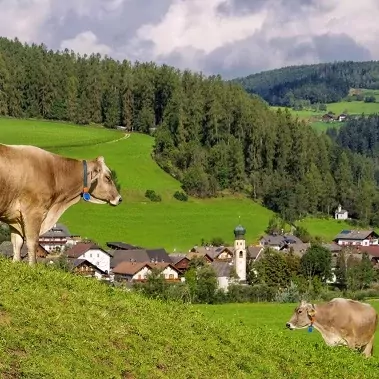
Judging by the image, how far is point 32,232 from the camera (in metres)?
11.5

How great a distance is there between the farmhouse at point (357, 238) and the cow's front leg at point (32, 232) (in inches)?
3891

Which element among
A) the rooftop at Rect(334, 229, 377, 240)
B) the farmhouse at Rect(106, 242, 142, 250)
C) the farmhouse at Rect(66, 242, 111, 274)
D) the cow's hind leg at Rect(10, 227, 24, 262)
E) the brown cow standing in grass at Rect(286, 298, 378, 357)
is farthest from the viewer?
the rooftop at Rect(334, 229, 377, 240)

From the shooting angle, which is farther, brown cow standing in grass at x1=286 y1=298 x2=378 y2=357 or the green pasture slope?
the green pasture slope

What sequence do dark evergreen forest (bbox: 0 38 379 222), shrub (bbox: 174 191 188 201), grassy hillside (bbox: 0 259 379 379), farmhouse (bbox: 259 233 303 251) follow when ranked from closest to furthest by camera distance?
grassy hillside (bbox: 0 259 379 379)
farmhouse (bbox: 259 233 303 251)
shrub (bbox: 174 191 188 201)
dark evergreen forest (bbox: 0 38 379 222)

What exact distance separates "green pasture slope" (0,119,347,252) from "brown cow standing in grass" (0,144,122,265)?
251 feet

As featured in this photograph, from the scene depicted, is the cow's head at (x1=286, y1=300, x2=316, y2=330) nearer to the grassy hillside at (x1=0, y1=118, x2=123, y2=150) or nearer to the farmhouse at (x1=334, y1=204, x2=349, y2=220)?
the grassy hillside at (x1=0, y1=118, x2=123, y2=150)

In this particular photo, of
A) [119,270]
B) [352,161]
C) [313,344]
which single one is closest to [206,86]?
[352,161]

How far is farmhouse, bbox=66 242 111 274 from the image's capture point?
77.2 m

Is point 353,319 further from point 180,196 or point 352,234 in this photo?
point 352,234

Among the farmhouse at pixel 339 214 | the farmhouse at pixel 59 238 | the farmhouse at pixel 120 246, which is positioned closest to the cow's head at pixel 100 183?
the farmhouse at pixel 59 238

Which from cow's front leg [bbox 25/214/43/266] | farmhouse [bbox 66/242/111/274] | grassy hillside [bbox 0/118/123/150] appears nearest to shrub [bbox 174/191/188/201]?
grassy hillside [bbox 0/118/123/150]

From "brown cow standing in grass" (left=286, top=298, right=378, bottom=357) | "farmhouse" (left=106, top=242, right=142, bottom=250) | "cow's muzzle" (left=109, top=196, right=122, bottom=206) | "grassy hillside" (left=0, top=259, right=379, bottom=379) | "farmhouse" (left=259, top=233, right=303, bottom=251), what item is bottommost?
"farmhouse" (left=259, top=233, right=303, bottom=251)

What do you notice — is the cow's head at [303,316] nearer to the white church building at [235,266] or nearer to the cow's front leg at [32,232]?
the cow's front leg at [32,232]

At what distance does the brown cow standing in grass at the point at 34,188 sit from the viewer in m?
11.3
